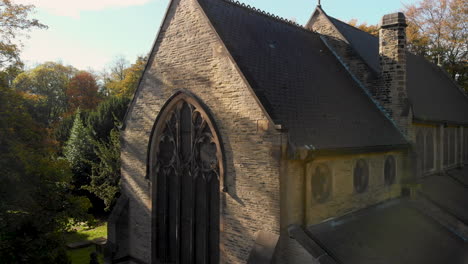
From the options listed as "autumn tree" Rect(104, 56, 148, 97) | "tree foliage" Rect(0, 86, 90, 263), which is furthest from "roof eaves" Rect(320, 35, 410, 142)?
"autumn tree" Rect(104, 56, 148, 97)

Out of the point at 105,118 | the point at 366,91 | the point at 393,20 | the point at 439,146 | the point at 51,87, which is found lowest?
the point at 439,146

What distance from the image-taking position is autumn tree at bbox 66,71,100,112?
45688 millimetres

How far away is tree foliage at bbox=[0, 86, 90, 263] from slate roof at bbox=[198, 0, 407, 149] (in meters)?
6.75

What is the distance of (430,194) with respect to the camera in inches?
541

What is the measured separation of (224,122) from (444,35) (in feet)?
100

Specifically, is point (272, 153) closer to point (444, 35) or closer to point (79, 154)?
point (79, 154)

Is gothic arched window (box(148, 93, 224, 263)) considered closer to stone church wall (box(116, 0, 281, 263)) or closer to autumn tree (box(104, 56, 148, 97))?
stone church wall (box(116, 0, 281, 263))

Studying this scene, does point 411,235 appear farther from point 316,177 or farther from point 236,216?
point 236,216

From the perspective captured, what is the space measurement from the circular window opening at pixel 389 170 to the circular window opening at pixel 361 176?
5.01 ft

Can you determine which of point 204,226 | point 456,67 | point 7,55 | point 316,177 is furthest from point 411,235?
point 456,67

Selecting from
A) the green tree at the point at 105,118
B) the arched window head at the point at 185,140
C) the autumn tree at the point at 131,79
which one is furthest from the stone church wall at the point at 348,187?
the autumn tree at the point at 131,79

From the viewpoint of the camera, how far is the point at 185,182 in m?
10.8

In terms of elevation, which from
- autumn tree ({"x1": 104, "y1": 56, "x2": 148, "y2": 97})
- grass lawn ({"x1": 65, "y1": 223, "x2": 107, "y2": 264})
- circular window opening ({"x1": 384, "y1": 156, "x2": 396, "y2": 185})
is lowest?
grass lawn ({"x1": 65, "y1": 223, "x2": 107, "y2": 264})

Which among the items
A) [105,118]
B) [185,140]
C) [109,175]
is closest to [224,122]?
[185,140]
